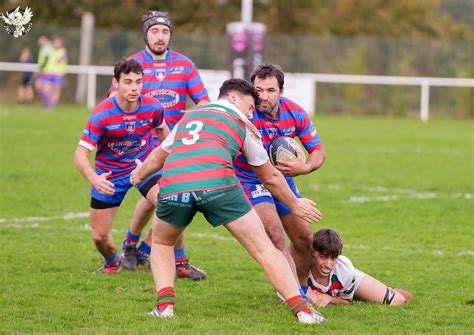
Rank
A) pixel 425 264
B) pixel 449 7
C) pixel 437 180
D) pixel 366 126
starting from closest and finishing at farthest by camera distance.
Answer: pixel 425 264, pixel 437 180, pixel 366 126, pixel 449 7

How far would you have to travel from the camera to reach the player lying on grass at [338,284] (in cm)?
740

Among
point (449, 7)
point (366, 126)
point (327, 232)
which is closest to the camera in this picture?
point (327, 232)

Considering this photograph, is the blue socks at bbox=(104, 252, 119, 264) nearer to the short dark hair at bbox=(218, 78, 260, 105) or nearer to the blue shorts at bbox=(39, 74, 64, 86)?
the short dark hair at bbox=(218, 78, 260, 105)

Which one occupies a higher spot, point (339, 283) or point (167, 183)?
point (167, 183)

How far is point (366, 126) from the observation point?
2767 centimetres

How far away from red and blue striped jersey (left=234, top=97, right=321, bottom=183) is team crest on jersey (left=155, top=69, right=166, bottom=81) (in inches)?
82.8

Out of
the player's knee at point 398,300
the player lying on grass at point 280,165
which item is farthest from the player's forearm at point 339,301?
the player's knee at point 398,300

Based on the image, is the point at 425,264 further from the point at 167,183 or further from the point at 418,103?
the point at 418,103

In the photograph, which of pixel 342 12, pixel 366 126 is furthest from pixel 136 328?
pixel 342 12

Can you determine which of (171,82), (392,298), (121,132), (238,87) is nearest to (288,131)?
(238,87)

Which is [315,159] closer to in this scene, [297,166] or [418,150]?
→ [297,166]

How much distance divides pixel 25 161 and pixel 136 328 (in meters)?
10.6

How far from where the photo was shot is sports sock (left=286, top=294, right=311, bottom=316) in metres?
6.55

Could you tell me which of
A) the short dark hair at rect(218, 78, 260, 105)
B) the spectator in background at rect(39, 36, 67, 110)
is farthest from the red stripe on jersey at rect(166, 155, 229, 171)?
the spectator in background at rect(39, 36, 67, 110)
